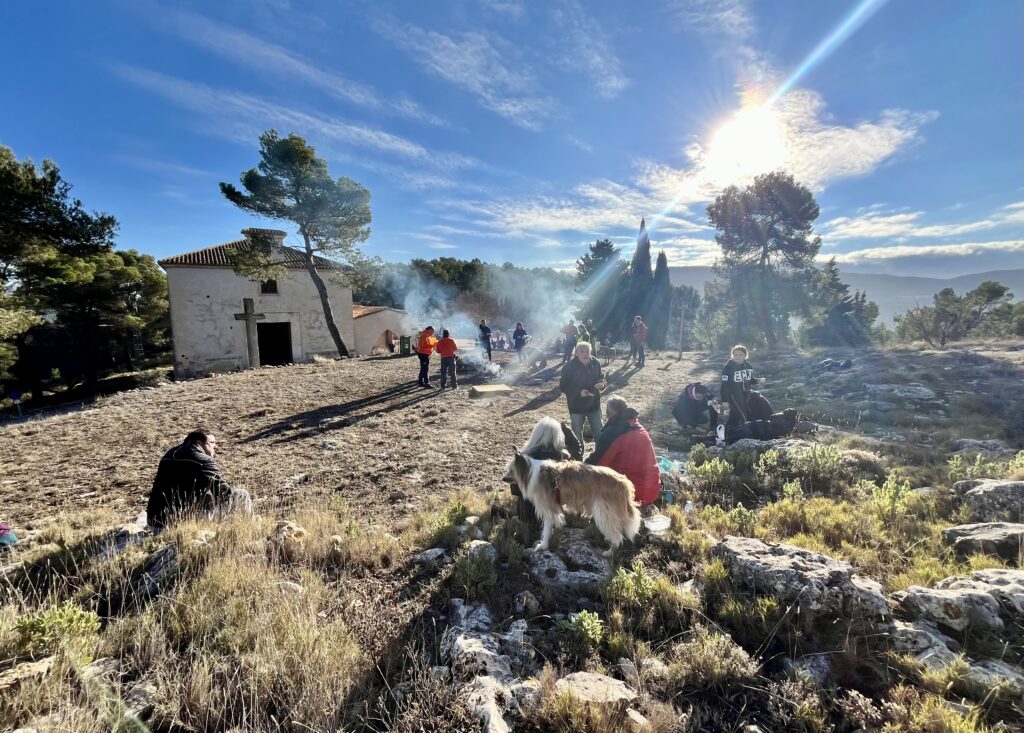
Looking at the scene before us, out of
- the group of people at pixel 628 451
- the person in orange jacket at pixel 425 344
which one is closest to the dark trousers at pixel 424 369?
the person in orange jacket at pixel 425 344

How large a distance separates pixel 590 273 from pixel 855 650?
1448 inches

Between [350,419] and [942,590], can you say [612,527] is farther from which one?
[350,419]

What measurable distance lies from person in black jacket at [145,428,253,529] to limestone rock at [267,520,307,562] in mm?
817

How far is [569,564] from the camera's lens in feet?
11.5

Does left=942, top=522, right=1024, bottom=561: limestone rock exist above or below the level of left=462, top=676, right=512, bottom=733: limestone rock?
above

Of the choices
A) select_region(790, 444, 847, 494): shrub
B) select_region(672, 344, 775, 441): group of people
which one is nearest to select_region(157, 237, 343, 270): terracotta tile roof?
select_region(672, 344, 775, 441): group of people

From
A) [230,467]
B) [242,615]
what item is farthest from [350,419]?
[242,615]

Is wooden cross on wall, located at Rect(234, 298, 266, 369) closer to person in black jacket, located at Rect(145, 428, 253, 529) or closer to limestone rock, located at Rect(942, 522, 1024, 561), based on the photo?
person in black jacket, located at Rect(145, 428, 253, 529)

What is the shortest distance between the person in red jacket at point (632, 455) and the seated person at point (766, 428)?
11.4 feet

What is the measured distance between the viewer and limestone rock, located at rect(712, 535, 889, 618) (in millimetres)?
2545

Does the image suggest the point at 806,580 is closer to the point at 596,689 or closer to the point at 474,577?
the point at 596,689

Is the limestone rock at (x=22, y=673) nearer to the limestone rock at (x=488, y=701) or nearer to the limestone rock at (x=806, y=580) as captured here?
the limestone rock at (x=488, y=701)

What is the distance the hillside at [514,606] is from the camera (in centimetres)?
195

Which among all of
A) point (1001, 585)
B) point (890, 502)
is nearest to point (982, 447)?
point (890, 502)
